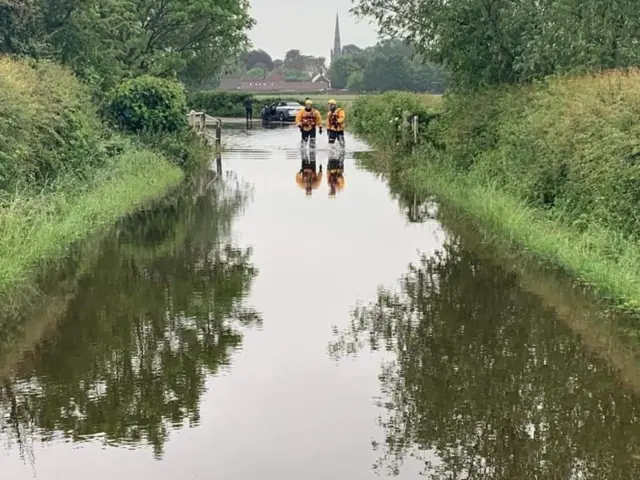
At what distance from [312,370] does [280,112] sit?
47.0 meters

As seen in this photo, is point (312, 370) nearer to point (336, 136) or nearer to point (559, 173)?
point (559, 173)

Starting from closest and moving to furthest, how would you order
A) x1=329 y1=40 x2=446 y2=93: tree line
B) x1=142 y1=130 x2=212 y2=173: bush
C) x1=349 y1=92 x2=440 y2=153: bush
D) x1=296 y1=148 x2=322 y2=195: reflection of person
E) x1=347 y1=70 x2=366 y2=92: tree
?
1. x1=296 y1=148 x2=322 y2=195: reflection of person
2. x1=142 y1=130 x2=212 y2=173: bush
3. x1=349 y1=92 x2=440 y2=153: bush
4. x1=329 y1=40 x2=446 y2=93: tree line
5. x1=347 y1=70 x2=366 y2=92: tree

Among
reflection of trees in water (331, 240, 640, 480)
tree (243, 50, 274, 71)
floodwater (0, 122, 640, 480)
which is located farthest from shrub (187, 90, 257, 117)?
tree (243, 50, 274, 71)

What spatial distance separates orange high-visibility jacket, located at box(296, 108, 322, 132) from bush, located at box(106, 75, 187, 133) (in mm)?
5675

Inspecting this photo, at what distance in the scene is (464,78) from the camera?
2014cm

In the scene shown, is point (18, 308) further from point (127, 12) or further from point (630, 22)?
point (127, 12)

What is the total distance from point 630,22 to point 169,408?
11.3 m

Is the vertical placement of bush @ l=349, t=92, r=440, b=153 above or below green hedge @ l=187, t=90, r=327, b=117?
above

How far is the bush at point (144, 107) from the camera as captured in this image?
2272 centimetres

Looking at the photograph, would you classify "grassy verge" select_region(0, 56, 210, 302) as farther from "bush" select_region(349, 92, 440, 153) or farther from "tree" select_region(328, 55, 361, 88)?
"tree" select_region(328, 55, 361, 88)

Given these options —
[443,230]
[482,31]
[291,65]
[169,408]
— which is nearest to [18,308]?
[169,408]

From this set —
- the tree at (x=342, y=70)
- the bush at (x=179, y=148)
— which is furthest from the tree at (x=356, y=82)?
the bush at (x=179, y=148)

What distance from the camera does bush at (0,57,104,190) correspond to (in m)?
12.2

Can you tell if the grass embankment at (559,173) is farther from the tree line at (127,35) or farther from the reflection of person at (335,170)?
the tree line at (127,35)
